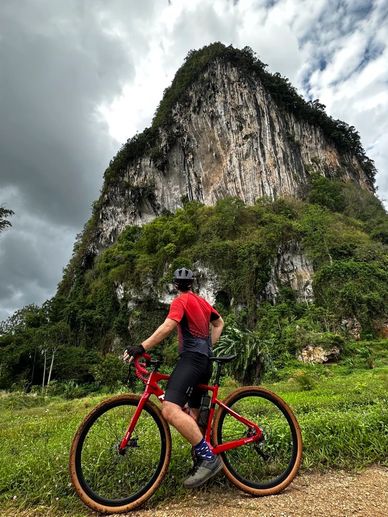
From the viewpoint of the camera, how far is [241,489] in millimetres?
2676

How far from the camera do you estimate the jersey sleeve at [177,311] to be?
2.88 metres

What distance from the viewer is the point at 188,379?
9.16 feet

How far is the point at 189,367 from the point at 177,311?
0.48m

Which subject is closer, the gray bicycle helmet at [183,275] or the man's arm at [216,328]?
the gray bicycle helmet at [183,275]

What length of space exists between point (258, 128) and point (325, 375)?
125 ft

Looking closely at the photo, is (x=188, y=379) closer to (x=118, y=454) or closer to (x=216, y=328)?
(x=216, y=328)

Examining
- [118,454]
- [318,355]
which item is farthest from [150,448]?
[318,355]

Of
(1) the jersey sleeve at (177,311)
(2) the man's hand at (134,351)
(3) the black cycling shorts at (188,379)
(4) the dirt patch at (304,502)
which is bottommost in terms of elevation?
(4) the dirt patch at (304,502)

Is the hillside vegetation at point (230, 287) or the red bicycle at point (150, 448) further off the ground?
the hillside vegetation at point (230, 287)

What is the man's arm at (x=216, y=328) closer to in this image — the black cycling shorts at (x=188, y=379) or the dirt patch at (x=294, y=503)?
the black cycling shorts at (x=188, y=379)

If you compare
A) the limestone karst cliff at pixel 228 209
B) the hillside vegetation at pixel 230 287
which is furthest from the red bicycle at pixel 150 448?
the limestone karst cliff at pixel 228 209

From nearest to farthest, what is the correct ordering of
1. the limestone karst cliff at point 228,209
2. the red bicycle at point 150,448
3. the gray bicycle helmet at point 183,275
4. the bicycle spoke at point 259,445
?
the red bicycle at point 150,448
the bicycle spoke at point 259,445
the gray bicycle helmet at point 183,275
the limestone karst cliff at point 228,209

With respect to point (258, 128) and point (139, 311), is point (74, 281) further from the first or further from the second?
point (258, 128)

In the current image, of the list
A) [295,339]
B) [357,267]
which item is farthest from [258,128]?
[295,339]
